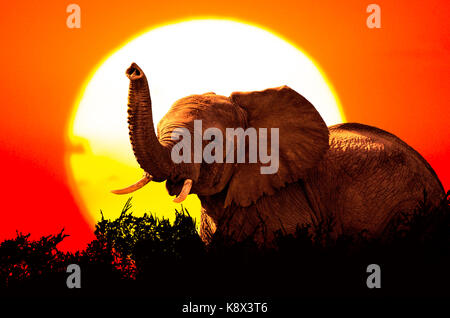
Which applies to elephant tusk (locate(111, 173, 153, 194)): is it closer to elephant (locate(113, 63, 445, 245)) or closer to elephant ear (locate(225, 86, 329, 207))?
elephant (locate(113, 63, 445, 245))

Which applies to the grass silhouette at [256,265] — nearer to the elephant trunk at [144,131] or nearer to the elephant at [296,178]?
the elephant at [296,178]

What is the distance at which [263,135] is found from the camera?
3.42 metres

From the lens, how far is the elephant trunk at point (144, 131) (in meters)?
2.74

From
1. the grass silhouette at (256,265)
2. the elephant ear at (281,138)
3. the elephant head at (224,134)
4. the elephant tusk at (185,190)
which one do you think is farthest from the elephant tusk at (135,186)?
the elephant ear at (281,138)

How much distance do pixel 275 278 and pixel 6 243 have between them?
146 centimetres

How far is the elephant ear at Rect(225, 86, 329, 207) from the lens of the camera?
3.33m

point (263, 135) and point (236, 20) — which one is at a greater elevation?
point (236, 20)

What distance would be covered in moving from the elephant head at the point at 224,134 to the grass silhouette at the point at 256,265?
28 centimetres

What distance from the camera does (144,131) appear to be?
285 cm
